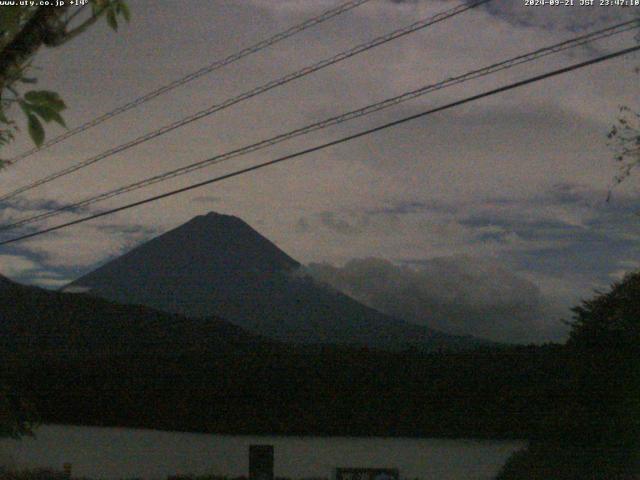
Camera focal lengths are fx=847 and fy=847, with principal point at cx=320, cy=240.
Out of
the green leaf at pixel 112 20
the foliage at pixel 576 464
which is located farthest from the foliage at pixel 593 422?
the green leaf at pixel 112 20

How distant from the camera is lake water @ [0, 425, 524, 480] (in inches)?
948

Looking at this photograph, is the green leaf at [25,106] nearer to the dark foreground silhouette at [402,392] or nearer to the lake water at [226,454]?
the dark foreground silhouette at [402,392]

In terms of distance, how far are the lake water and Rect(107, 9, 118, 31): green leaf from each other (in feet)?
71.9

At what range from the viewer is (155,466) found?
27.4 m

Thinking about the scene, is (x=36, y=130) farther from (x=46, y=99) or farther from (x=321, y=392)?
(x=321, y=392)

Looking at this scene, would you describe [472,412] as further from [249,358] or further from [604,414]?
[249,358]

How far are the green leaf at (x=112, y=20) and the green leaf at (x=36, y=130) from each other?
22.5 inches

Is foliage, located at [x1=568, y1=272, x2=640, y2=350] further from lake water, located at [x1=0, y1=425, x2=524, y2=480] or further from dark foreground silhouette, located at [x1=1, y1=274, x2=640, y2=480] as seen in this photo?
lake water, located at [x1=0, y1=425, x2=524, y2=480]

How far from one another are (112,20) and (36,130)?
61 cm

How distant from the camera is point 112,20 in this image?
3672 mm

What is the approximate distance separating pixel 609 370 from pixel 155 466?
567 inches

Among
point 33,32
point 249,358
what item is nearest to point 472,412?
point 249,358

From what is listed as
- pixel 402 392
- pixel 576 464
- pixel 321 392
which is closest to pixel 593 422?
pixel 576 464

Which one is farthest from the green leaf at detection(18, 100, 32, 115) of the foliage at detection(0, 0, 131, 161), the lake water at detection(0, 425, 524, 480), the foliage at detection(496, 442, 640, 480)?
the lake water at detection(0, 425, 524, 480)
